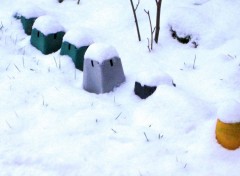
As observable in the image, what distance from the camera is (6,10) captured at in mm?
4176

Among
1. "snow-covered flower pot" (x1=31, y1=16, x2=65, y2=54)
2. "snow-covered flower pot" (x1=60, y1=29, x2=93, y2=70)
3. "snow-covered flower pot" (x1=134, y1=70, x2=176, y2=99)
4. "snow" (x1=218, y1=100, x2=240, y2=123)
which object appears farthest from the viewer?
"snow-covered flower pot" (x1=31, y1=16, x2=65, y2=54)

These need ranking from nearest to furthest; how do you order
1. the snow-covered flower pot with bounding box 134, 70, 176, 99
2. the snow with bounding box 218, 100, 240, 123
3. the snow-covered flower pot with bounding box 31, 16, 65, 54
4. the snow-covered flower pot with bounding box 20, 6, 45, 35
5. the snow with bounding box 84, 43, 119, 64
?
the snow with bounding box 218, 100, 240, 123, the snow-covered flower pot with bounding box 134, 70, 176, 99, the snow with bounding box 84, 43, 119, 64, the snow-covered flower pot with bounding box 31, 16, 65, 54, the snow-covered flower pot with bounding box 20, 6, 45, 35

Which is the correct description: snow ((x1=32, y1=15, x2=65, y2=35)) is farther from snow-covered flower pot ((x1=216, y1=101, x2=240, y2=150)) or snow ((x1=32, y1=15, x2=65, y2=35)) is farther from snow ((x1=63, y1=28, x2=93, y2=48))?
snow-covered flower pot ((x1=216, y1=101, x2=240, y2=150))

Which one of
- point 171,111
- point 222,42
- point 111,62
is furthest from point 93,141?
point 222,42

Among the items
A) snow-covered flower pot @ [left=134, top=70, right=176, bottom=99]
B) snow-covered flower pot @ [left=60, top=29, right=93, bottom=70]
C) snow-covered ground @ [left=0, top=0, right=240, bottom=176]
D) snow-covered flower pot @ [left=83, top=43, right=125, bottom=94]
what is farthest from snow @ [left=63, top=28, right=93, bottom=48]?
snow-covered flower pot @ [left=134, top=70, right=176, bottom=99]

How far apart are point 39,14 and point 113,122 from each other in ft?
5.80

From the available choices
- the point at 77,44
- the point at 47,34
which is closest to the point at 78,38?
the point at 77,44

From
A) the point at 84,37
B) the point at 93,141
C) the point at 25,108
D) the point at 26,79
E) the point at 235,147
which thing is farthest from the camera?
the point at 84,37

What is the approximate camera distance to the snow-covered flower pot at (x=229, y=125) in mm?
2021

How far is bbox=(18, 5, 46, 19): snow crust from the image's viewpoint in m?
3.63

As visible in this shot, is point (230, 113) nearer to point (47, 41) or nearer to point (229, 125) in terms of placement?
point (229, 125)


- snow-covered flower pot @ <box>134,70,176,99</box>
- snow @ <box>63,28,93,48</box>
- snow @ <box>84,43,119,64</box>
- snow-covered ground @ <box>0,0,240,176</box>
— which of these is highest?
snow @ <box>84,43,119,64</box>

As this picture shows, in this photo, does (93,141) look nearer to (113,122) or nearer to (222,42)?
(113,122)

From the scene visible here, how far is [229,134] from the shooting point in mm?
2043
